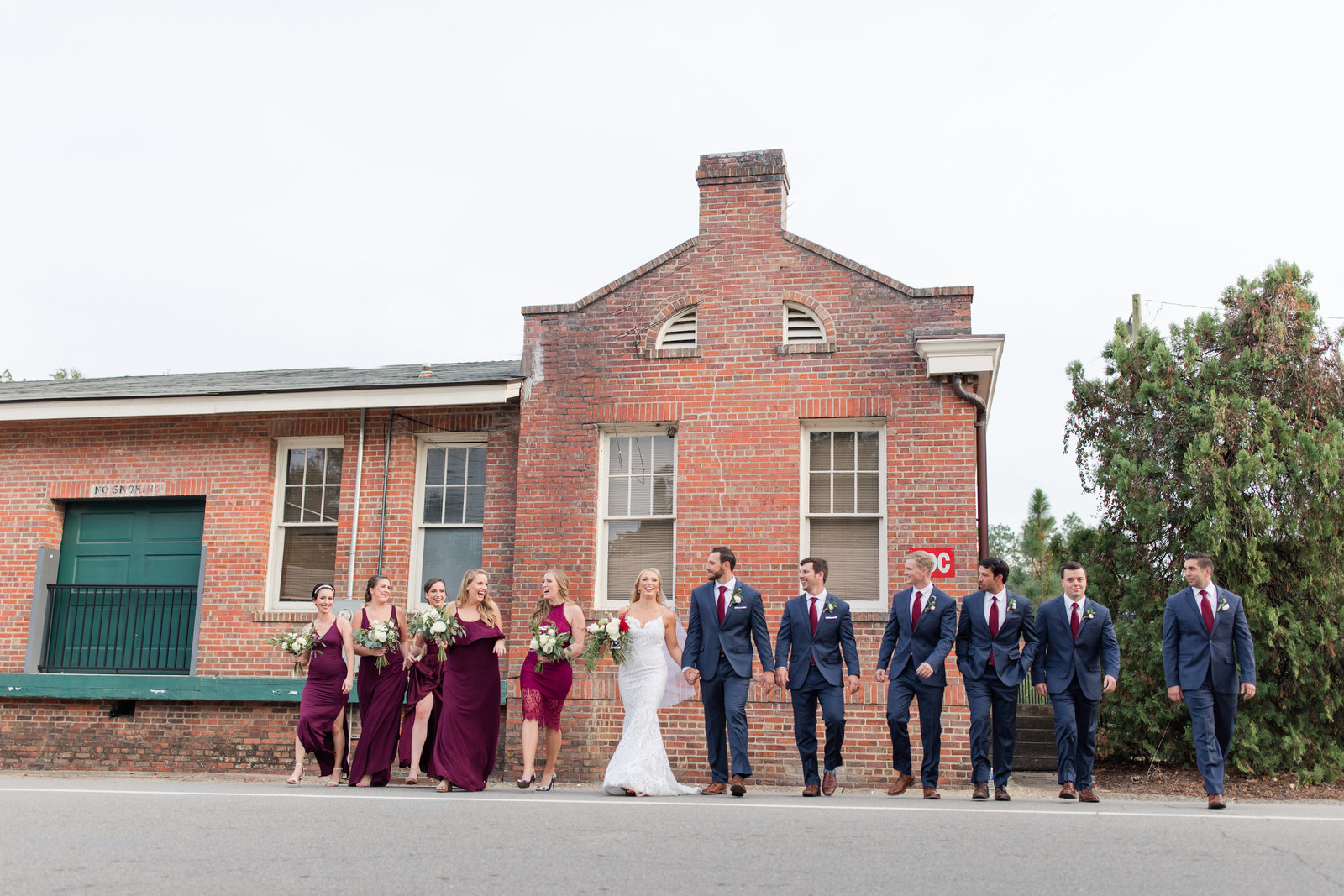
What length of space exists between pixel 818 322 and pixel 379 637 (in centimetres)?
545

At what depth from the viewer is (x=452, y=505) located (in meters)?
13.5

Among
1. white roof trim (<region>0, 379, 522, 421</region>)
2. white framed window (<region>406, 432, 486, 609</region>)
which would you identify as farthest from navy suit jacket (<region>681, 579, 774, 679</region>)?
white framed window (<region>406, 432, 486, 609</region>)

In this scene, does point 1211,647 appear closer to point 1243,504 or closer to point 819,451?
point 1243,504

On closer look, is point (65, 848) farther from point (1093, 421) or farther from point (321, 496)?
point (1093, 421)

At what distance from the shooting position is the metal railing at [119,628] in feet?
45.0

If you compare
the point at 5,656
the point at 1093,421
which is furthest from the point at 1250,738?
the point at 5,656

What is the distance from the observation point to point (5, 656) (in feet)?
45.6

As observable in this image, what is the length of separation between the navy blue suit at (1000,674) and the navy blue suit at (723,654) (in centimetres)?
162

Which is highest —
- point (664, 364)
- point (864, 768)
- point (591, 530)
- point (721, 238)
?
point (721, 238)

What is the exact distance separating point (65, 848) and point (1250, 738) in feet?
33.9

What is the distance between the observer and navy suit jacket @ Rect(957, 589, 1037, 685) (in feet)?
30.2

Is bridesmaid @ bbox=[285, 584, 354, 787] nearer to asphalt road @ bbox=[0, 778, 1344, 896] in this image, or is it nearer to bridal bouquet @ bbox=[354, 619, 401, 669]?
bridal bouquet @ bbox=[354, 619, 401, 669]

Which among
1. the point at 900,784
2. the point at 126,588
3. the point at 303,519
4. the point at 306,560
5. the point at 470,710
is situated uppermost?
the point at 303,519

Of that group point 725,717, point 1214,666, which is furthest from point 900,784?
point 1214,666
